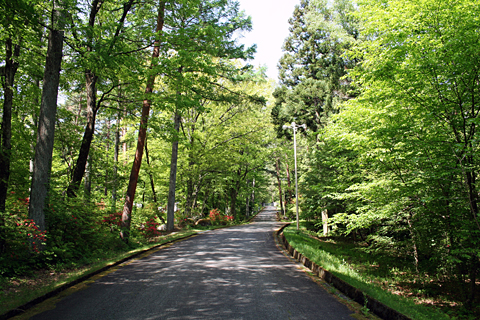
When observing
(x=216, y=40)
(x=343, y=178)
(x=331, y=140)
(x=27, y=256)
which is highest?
(x=216, y=40)

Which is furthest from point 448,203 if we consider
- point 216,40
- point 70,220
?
point 70,220


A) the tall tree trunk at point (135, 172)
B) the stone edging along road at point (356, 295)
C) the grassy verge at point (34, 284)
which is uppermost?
the tall tree trunk at point (135, 172)

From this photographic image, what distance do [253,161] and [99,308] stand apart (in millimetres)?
23085

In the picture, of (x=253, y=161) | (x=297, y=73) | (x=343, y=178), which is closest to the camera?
(x=343, y=178)

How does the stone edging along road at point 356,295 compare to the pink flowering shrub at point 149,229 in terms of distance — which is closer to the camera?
the stone edging along road at point 356,295

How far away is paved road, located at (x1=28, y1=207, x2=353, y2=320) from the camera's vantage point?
3.96 metres

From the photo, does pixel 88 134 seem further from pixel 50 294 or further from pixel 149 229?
pixel 50 294

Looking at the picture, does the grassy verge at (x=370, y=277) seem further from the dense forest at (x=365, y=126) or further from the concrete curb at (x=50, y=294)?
the concrete curb at (x=50, y=294)

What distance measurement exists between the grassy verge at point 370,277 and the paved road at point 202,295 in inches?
24.4

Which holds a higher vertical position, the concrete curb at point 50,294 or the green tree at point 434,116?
the green tree at point 434,116

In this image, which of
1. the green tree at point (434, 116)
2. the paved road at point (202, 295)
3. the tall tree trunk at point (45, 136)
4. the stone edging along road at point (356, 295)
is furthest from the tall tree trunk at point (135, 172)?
the green tree at point (434, 116)

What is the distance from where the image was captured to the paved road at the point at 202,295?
396 cm

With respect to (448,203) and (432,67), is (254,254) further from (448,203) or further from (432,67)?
(432,67)

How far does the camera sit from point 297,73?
2183 centimetres
